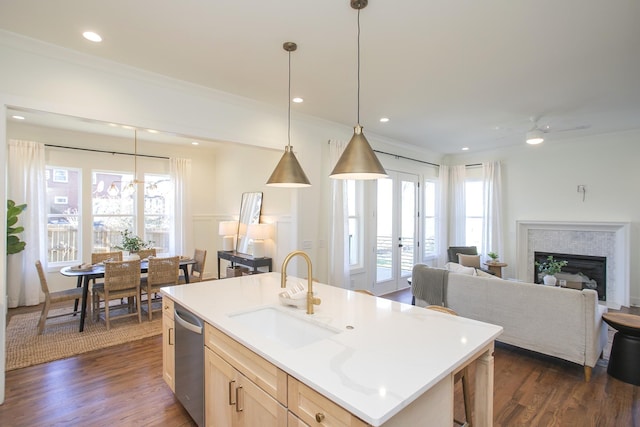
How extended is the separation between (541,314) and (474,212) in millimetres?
4130

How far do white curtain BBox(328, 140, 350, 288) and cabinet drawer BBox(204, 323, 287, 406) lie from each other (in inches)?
114

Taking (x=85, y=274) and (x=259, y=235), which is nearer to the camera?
(x=85, y=274)

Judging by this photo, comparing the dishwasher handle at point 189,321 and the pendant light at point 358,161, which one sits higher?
the pendant light at point 358,161

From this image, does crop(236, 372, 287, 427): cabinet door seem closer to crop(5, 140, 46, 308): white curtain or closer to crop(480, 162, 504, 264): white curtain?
crop(5, 140, 46, 308): white curtain

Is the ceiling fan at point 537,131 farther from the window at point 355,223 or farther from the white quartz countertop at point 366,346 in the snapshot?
the white quartz countertop at point 366,346

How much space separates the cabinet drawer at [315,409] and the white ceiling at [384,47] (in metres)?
2.18

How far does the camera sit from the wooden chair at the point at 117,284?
399cm

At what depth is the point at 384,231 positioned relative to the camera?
582 cm

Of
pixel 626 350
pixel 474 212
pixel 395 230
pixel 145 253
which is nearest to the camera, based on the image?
pixel 626 350

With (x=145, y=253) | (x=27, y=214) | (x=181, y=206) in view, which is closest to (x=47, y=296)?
(x=145, y=253)

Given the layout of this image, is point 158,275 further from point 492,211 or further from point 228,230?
point 492,211

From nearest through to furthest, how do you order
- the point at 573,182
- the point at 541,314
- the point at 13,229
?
1. the point at 541,314
2. the point at 13,229
3. the point at 573,182

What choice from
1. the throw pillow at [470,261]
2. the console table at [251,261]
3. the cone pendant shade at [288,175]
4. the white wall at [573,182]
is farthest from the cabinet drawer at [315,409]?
the white wall at [573,182]

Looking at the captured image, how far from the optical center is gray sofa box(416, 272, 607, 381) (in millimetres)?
2762
